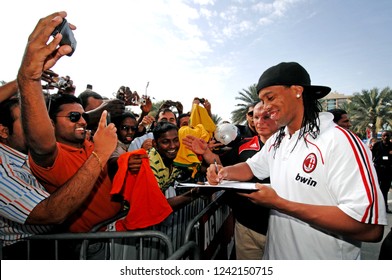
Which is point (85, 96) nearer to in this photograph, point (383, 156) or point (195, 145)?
point (195, 145)

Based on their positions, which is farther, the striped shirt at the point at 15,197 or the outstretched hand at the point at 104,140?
the outstretched hand at the point at 104,140

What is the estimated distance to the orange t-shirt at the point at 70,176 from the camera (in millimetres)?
2195

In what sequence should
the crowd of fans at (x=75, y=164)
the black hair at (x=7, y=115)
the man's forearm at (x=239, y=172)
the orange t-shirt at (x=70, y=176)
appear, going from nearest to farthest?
the crowd of fans at (x=75, y=164) < the orange t-shirt at (x=70, y=176) < the black hair at (x=7, y=115) < the man's forearm at (x=239, y=172)

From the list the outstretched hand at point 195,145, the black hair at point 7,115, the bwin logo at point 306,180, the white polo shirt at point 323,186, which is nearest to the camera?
the white polo shirt at point 323,186

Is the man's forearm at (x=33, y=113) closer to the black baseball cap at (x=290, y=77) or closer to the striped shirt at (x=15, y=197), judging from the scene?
the striped shirt at (x=15, y=197)

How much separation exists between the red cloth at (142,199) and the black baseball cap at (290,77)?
1.36 meters

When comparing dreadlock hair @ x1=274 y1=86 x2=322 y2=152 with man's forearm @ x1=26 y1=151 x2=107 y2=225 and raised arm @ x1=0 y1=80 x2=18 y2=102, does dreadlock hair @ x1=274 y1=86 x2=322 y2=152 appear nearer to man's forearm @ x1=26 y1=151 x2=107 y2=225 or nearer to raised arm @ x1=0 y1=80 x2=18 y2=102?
man's forearm @ x1=26 y1=151 x2=107 y2=225

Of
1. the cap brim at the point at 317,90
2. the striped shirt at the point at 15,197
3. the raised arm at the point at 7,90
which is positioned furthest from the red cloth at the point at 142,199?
the cap brim at the point at 317,90

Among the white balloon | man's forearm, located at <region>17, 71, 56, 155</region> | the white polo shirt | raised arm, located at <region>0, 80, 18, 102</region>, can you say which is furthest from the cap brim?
raised arm, located at <region>0, 80, 18, 102</region>

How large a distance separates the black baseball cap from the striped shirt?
1966 mm

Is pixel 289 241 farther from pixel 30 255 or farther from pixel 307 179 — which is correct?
pixel 30 255

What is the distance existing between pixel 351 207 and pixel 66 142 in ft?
8.38

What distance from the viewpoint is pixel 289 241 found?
1.92 meters

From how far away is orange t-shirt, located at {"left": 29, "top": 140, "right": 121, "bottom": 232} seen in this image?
220 cm
